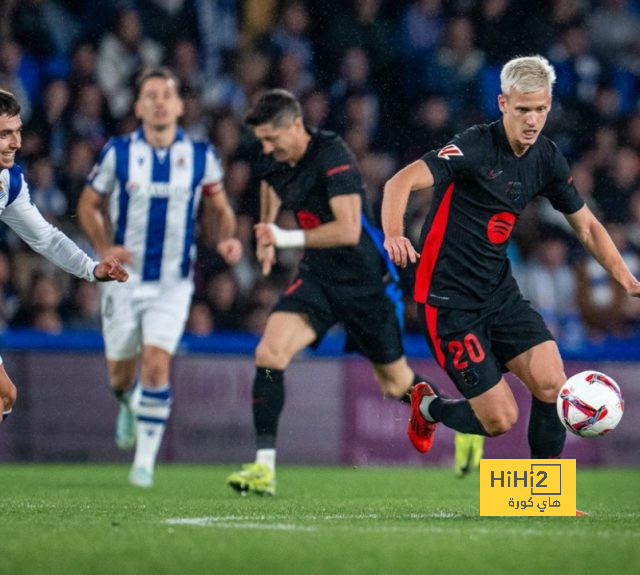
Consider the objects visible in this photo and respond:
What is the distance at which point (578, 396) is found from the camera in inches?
246

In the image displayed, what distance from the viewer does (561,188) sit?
6.71 meters

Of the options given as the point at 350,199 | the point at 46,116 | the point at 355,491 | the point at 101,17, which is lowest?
the point at 355,491

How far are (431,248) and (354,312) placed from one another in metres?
1.62

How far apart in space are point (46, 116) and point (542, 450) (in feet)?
21.6

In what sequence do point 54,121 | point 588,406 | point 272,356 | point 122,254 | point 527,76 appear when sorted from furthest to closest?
1. point 54,121
2. point 122,254
3. point 272,356
4. point 527,76
5. point 588,406

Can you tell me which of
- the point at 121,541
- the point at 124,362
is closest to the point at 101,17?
the point at 124,362

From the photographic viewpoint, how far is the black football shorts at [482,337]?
6.65 m

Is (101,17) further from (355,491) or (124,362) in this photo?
(355,491)

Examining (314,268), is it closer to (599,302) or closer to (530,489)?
(530,489)

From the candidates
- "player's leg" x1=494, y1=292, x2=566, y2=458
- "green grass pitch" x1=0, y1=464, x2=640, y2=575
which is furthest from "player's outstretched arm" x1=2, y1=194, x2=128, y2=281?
"player's leg" x1=494, y1=292, x2=566, y2=458

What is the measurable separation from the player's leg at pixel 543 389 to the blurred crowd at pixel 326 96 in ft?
17.4

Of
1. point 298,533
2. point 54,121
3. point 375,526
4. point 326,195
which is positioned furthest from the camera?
point 54,121

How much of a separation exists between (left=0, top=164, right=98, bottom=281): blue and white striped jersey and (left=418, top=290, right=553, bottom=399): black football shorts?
168cm

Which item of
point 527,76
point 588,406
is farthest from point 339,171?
point 588,406
